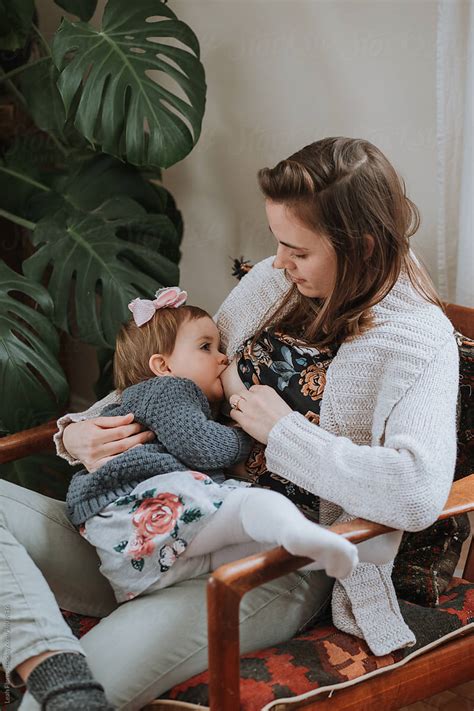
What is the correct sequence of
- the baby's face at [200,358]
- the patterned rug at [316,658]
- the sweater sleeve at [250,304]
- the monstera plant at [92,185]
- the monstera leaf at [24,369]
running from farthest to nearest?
1. the monstera plant at [92,185]
2. the monstera leaf at [24,369]
3. the sweater sleeve at [250,304]
4. the baby's face at [200,358]
5. the patterned rug at [316,658]

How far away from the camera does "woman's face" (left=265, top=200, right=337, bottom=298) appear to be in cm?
154

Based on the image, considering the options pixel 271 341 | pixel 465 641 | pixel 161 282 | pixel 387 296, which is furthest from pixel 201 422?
pixel 161 282

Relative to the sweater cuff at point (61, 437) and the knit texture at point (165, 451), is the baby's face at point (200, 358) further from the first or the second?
the sweater cuff at point (61, 437)

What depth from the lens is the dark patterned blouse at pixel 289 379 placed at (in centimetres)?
163

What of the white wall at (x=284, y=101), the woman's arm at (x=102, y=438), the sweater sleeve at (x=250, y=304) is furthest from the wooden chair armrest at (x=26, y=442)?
the white wall at (x=284, y=101)

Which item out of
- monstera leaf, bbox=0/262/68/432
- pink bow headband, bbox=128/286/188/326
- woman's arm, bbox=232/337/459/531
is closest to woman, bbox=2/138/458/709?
woman's arm, bbox=232/337/459/531

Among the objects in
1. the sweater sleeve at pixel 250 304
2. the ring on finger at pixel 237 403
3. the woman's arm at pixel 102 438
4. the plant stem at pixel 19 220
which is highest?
the plant stem at pixel 19 220

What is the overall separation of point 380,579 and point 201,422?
0.43 meters

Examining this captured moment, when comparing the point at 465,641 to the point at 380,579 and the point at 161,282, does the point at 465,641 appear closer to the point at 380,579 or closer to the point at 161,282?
the point at 380,579

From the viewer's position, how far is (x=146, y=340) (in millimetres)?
1775

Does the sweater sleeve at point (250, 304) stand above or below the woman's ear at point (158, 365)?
above

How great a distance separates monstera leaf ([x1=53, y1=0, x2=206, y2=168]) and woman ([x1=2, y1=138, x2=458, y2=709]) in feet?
2.54

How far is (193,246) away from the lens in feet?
9.71

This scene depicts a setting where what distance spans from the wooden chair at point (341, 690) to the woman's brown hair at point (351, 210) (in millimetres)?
347
